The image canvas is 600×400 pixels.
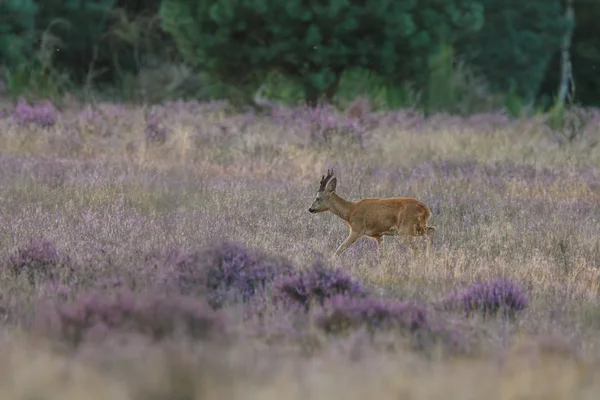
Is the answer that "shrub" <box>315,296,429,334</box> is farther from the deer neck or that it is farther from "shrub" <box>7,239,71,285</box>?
the deer neck

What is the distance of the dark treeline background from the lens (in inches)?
1235

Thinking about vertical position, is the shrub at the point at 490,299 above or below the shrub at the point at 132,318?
below

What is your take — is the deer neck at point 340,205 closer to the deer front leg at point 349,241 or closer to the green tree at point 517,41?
the deer front leg at point 349,241

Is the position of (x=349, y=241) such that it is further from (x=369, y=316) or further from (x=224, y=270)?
(x=369, y=316)

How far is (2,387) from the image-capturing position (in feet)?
15.0

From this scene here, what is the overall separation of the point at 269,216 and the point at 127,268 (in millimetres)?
3820

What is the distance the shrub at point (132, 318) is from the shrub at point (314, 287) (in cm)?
133

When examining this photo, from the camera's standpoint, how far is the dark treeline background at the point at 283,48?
31.4m

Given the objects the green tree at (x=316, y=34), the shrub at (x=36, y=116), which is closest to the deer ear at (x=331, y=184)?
the shrub at (x=36, y=116)

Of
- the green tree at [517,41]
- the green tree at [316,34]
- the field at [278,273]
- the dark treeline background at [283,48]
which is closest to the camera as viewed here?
the field at [278,273]

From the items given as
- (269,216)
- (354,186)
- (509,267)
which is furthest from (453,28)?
(509,267)

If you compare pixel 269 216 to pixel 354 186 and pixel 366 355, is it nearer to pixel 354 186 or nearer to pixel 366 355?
pixel 354 186

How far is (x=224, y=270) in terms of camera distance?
323 inches

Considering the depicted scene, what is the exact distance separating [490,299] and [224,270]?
186cm
